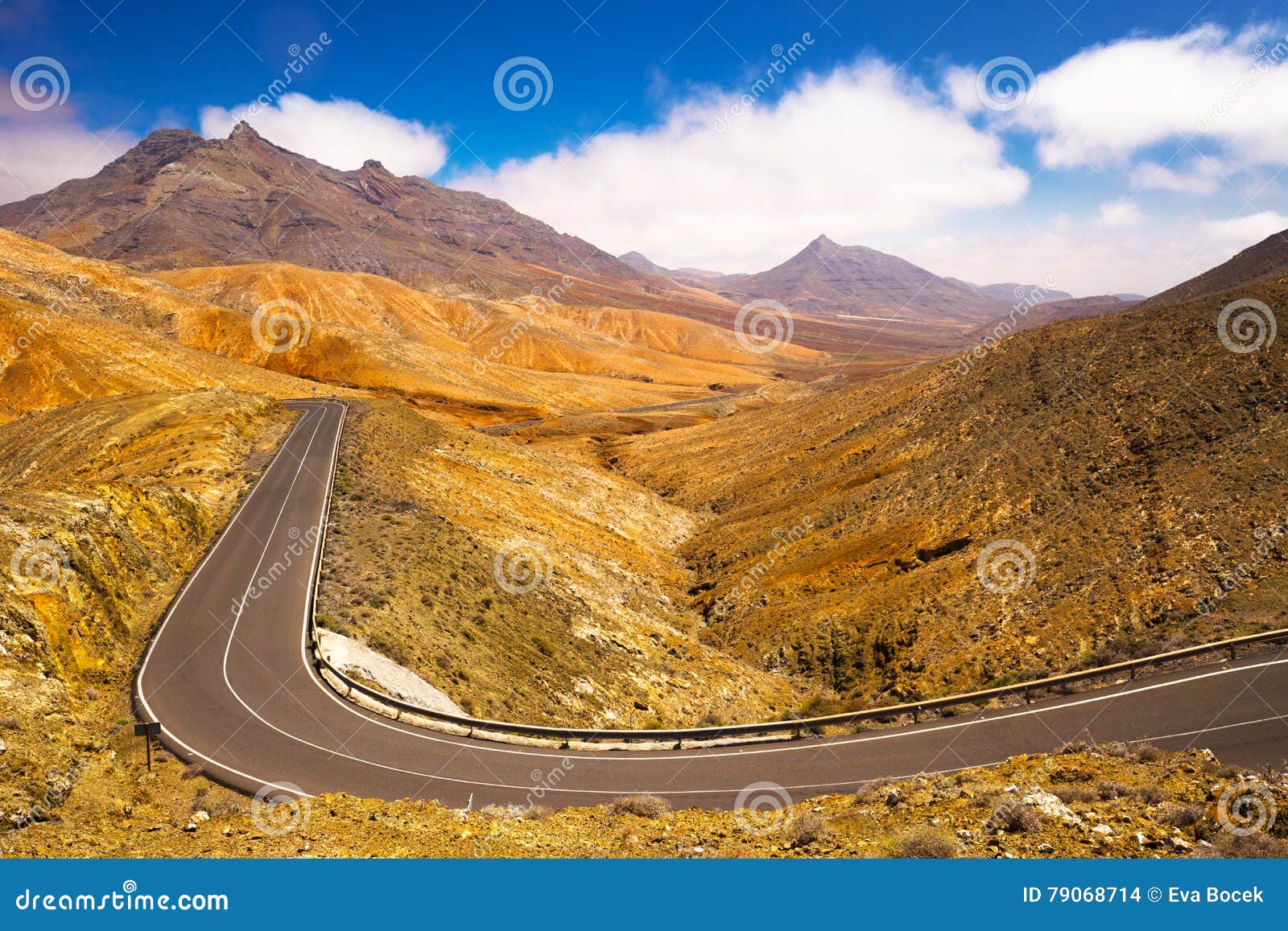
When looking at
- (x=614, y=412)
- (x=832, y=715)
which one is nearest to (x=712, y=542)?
(x=832, y=715)

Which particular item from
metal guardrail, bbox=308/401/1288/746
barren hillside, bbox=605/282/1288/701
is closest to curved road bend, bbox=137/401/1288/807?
metal guardrail, bbox=308/401/1288/746

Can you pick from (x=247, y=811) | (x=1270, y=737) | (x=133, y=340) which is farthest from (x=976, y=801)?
(x=133, y=340)

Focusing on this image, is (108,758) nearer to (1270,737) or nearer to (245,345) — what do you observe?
(1270,737)

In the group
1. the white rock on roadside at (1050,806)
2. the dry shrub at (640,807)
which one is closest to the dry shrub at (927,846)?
the white rock on roadside at (1050,806)

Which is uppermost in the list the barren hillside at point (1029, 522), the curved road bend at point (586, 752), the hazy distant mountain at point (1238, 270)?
the hazy distant mountain at point (1238, 270)

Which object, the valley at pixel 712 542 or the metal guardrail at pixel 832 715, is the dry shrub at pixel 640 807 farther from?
the metal guardrail at pixel 832 715

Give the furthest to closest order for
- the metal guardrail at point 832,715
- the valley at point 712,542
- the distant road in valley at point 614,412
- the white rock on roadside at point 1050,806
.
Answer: the distant road in valley at point 614,412 < the valley at point 712,542 < the metal guardrail at point 832,715 < the white rock on roadside at point 1050,806

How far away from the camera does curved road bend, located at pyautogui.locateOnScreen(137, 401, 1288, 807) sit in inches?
476

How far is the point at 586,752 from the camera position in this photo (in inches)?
568

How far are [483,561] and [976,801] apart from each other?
1974 cm

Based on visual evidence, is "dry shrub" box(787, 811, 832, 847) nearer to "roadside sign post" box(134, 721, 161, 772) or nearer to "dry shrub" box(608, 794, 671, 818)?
"dry shrub" box(608, 794, 671, 818)

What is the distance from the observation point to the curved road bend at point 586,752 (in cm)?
1209

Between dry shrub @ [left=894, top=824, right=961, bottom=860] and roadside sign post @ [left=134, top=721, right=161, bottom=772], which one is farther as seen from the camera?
roadside sign post @ [left=134, top=721, right=161, bottom=772]

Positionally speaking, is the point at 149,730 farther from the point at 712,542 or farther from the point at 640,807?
the point at 712,542
